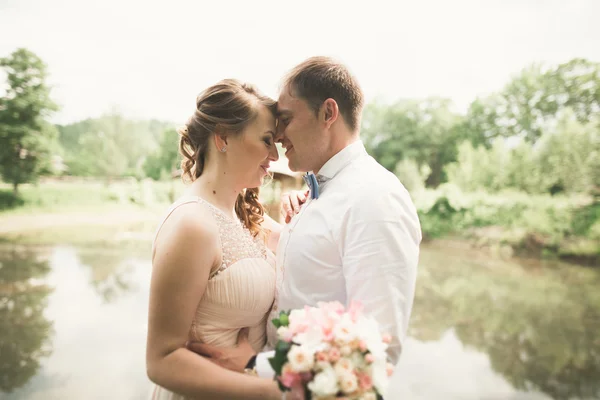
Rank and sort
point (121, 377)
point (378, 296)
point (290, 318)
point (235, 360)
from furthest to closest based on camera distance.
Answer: point (121, 377), point (235, 360), point (378, 296), point (290, 318)

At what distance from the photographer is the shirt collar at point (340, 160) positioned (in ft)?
5.35

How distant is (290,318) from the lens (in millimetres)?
1067

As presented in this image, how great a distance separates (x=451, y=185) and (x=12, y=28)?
15468mm

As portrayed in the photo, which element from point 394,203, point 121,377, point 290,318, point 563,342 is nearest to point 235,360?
point 290,318

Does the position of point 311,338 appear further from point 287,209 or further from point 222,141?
point 287,209

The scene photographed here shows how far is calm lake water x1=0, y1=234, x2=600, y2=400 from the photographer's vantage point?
17.1 feet

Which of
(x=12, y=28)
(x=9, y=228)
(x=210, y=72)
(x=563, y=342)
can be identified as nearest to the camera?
(x=563, y=342)

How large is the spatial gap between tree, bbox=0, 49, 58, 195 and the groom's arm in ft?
49.3

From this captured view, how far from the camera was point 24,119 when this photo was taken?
13.7 metres

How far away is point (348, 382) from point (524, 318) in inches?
323

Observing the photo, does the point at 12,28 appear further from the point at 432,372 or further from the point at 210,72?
the point at 432,372

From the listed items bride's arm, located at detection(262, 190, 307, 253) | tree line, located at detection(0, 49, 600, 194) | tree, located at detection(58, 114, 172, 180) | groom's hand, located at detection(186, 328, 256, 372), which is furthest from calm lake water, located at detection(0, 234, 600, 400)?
tree, located at detection(58, 114, 172, 180)

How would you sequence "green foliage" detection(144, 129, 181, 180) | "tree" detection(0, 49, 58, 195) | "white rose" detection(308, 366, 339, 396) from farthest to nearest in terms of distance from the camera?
1. "green foliage" detection(144, 129, 181, 180)
2. "tree" detection(0, 49, 58, 195)
3. "white rose" detection(308, 366, 339, 396)

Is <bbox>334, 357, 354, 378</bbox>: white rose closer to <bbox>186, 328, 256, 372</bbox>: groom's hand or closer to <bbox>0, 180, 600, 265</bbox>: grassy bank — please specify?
<bbox>186, 328, 256, 372</bbox>: groom's hand
